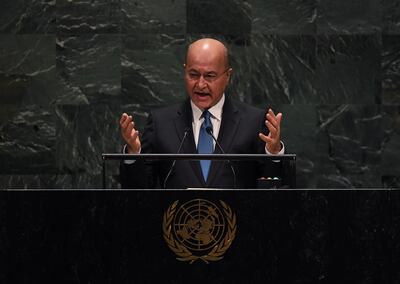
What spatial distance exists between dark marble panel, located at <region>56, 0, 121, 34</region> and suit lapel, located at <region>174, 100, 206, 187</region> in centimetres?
145

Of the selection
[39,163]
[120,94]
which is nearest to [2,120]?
[39,163]

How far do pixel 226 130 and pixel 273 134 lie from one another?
482 millimetres

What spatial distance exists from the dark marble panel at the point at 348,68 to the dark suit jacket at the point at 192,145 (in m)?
1.41

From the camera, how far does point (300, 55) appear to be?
5.29 meters

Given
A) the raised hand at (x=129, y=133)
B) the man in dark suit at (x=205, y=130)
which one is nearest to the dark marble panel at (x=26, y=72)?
the man in dark suit at (x=205, y=130)

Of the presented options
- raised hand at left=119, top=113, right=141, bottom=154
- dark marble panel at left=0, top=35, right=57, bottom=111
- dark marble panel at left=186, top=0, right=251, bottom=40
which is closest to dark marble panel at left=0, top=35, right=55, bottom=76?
dark marble panel at left=0, top=35, right=57, bottom=111

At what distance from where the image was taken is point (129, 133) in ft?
11.0

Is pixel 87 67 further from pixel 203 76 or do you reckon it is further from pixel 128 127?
pixel 128 127

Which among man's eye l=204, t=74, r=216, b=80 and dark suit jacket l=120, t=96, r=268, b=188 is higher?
man's eye l=204, t=74, r=216, b=80

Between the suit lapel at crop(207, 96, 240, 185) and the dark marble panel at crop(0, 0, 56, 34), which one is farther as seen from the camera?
the dark marble panel at crop(0, 0, 56, 34)

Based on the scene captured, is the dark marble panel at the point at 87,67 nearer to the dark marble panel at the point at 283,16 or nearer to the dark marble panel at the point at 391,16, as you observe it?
the dark marble panel at the point at 283,16

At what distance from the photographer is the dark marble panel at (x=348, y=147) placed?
530 centimetres

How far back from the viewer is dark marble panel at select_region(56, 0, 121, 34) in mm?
5230
